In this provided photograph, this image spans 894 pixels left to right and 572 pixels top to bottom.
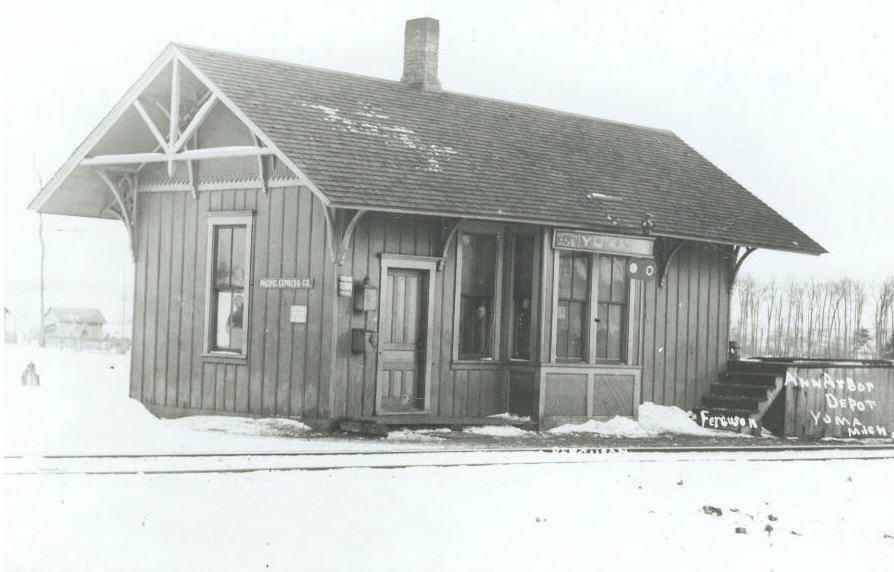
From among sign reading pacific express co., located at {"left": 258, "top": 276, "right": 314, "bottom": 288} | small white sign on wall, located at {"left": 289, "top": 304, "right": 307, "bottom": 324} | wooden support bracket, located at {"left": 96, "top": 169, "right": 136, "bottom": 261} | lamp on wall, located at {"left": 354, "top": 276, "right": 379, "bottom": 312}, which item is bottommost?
small white sign on wall, located at {"left": 289, "top": 304, "right": 307, "bottom": 324}

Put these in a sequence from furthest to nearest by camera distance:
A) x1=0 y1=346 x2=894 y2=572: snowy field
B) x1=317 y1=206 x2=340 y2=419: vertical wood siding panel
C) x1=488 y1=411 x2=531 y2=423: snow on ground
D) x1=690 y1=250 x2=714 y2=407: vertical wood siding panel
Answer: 1. x1=690 y1=250 x2=714 y2=407: vertical wood siding panel
2. x1=488 y1=411 x2=531 y2=423: snow on ground
3. x1=317 y1=206 x2=340 y2=419: vertical wood siding panel
4. x1=0 y1=346 x2=894 y2=572: snowy field

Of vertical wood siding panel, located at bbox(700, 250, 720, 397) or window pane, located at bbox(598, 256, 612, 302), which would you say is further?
vertical wood siding panel, located at bbox(700, 250, 720, 397)

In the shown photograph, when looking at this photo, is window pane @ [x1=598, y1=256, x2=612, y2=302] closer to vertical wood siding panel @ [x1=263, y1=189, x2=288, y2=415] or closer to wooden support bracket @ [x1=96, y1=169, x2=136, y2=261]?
vertical wood siding panel @ [x1=263, y1=189, x2=288, y2=415]

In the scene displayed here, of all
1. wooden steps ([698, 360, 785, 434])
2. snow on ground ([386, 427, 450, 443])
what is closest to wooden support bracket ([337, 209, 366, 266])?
snow on ground ([386, 427, 450, 443])

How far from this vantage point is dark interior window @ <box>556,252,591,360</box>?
18703mm

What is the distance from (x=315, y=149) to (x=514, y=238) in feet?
12.7

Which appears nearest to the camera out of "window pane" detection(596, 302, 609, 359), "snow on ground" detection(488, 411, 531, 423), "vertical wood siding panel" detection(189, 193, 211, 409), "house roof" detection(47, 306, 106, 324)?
"snow on ground" detection(488, 411, 531, 423)

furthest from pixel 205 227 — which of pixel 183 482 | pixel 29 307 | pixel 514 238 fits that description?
pixel 29 307

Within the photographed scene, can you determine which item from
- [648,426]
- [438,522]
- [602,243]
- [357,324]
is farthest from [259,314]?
[438,522]

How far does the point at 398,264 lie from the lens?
Result: 56.6 feet

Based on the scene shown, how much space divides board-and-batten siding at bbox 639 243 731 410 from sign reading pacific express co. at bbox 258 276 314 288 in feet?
21.1

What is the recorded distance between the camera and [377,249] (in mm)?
17000

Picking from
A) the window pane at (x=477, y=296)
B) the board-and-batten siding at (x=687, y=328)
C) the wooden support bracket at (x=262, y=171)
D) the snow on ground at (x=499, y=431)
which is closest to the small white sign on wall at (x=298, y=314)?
the wooden support bracket at (x=262, y=171)

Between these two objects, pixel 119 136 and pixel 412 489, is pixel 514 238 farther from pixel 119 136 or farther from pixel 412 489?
pixel 412 489
